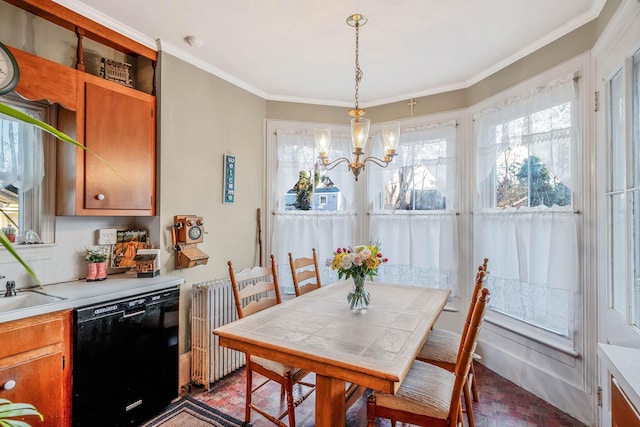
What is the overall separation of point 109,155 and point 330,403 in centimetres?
211

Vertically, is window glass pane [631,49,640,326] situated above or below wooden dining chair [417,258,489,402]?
above

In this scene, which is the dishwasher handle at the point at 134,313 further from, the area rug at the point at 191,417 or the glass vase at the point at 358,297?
the glass vase at the point at 358,297

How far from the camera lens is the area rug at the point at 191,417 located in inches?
87.2

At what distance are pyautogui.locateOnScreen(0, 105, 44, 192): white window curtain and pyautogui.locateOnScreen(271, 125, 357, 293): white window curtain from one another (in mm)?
2012

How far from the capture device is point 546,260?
252 centimetres

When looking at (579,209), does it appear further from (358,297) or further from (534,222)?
(358,297)

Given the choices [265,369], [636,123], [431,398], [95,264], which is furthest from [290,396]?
[636,123]

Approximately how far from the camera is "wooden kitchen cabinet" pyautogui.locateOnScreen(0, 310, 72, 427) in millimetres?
1652

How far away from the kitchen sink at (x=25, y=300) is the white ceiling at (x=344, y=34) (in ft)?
5.83

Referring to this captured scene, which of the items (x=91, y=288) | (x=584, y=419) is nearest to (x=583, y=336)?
(x=584, y=419)

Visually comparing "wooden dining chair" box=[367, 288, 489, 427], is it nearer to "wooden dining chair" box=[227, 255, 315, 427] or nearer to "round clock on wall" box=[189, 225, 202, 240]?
"wooden dining chair" box=[227, 255, 315, 427]

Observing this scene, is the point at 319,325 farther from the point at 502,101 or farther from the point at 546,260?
the point at 502,101

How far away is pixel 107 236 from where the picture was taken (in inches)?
98.5

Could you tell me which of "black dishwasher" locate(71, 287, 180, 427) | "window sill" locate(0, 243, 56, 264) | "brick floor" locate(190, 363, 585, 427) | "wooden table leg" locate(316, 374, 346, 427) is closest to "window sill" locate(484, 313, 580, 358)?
"brick floor" locate(190, 363, 585, 427)
